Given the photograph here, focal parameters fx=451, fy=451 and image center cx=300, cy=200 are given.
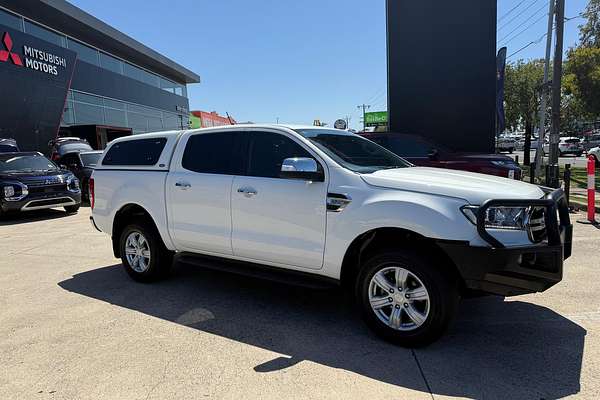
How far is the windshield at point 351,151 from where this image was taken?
411cm

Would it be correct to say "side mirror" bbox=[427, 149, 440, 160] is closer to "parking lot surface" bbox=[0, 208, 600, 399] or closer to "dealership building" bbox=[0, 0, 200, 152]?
"parking lot surface" bbox=[0, 208, 600, 399]

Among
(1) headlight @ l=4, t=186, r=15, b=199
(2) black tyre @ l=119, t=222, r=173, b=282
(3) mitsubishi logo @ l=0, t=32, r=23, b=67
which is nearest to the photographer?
(2) black tyre @ l=119, t=222, r=173, b=282

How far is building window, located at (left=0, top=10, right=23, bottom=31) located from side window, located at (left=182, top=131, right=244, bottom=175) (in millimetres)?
22765

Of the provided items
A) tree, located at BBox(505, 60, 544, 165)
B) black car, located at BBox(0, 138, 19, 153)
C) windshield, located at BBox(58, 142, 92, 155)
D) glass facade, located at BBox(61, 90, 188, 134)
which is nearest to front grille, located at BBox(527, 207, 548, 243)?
black car, located at BBox(0, 138, 19, 153)

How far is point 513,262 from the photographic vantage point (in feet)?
10.4

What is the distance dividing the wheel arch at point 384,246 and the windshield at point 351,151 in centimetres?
59

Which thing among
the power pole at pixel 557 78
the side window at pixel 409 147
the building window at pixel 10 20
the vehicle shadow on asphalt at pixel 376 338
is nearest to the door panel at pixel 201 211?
the vehicle shadow on asphalt at pixel 376 338

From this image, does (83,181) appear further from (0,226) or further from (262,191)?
(262,191)

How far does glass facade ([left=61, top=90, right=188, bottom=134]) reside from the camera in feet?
86.3

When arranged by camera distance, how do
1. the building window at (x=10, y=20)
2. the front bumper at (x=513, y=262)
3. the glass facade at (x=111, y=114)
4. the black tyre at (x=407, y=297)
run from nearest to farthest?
the front bumper at (x=513, y=262) → the black tyre at (x=407, y=297) → the building window at (x=10, y=20) → the glass facade at (x=111, y=114)

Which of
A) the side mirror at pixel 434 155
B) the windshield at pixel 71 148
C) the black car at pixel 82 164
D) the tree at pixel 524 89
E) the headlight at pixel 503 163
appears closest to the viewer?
the side mirror at pixel 434 155

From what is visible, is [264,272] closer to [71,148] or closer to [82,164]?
[82,164]

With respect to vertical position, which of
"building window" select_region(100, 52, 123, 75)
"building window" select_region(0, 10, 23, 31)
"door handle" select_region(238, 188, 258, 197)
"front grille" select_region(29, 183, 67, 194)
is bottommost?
"front grille" select_region(29, 183, 67, 194)

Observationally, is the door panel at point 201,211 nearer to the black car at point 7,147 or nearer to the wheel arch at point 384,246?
the wheel arch at point 384,246
